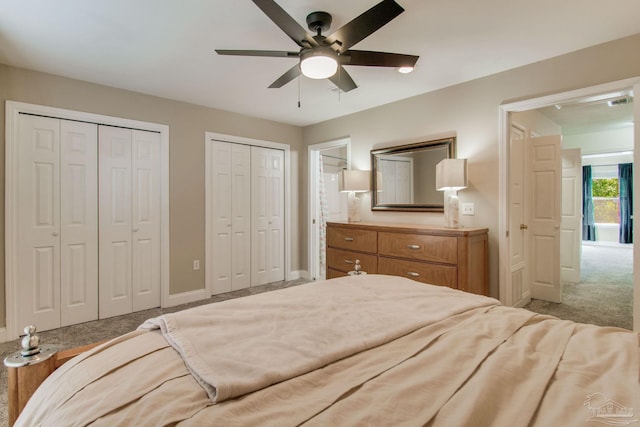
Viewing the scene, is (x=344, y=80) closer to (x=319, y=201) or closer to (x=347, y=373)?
(x=347, y=373)

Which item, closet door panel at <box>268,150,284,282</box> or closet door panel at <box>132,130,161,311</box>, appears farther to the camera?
closet door panel at <box>268,150,284,282</box>

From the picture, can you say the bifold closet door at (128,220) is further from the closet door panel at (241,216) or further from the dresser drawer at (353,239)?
the dresser drawer at (353,239)

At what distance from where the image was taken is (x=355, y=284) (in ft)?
5.86

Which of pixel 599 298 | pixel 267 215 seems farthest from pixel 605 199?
pixel 267 215

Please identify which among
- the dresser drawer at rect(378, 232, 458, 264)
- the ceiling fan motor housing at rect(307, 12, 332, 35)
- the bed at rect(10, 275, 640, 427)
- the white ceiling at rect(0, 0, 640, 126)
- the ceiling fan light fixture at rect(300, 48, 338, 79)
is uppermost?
the white ceiling at rect(0, 0, 640, 126)

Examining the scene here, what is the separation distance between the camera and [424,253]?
9.73ft

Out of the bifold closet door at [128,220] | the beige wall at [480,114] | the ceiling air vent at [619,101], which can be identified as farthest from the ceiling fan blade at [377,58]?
the ceiling air vent at [619,101]

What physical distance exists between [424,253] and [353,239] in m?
0.89

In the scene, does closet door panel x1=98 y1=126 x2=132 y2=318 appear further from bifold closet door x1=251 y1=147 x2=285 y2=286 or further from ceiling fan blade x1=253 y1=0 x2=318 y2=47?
ceiling fan blade x1=253 y1=0 x2=318 y2=47

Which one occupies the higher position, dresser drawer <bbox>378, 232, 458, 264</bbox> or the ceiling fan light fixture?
the ceiling fan light fixture

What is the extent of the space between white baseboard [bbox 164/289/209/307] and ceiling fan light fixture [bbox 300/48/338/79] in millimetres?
3037

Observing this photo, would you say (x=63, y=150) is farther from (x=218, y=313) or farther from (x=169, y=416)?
(x=169, y=416)

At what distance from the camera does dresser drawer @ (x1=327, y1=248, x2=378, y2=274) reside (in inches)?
134

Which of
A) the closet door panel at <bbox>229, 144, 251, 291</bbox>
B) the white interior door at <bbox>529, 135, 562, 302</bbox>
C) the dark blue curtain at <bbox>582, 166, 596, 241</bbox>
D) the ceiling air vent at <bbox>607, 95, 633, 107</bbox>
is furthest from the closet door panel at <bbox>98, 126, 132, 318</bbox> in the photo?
the dark blue curtain at <bbox>582, 166, 596, 241</bbox>
